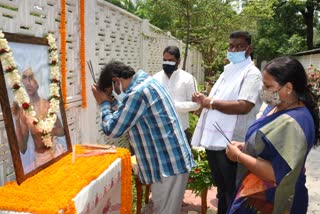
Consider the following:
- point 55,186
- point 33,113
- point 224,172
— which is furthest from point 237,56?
point 55,186

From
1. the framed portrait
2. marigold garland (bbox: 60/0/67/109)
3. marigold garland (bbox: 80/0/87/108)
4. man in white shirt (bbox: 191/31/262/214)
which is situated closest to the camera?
the framed portrait

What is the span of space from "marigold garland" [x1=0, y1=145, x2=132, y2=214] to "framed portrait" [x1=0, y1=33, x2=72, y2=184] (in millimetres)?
54

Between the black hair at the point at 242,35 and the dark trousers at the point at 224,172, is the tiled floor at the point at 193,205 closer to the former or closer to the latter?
the dark trousers at the point at 224,172

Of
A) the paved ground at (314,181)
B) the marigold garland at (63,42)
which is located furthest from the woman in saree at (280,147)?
the paved ground at (314,181)

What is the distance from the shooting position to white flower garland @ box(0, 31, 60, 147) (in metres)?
1.89

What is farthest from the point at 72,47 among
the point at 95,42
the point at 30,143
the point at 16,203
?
the point at 16,203

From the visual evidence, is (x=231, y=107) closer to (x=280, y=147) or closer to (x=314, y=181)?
(x=280, y=147)

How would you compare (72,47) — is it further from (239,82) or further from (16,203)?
(16,203)

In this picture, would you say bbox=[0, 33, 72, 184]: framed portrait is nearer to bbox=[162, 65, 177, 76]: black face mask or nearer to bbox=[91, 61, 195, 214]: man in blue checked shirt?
bbox=[91, 61, 195, 214]: man in blue checked shirt

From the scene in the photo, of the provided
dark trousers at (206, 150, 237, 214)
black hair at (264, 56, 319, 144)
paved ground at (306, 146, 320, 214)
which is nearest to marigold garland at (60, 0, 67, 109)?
dark trousers at (206, 150, 237, 214)

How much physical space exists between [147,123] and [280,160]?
0.96m

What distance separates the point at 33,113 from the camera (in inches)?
81.3

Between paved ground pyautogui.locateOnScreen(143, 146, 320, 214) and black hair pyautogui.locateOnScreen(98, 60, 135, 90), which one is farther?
paved ground pyautogui.locateOnScreen(143, 146, 320, 214)

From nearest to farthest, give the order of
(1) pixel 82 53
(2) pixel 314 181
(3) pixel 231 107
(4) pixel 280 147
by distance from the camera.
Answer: (4) pixel 280 147 → (3) pixel 231 107 → (1) pixel 82 53 → (2) pixel 314 181
